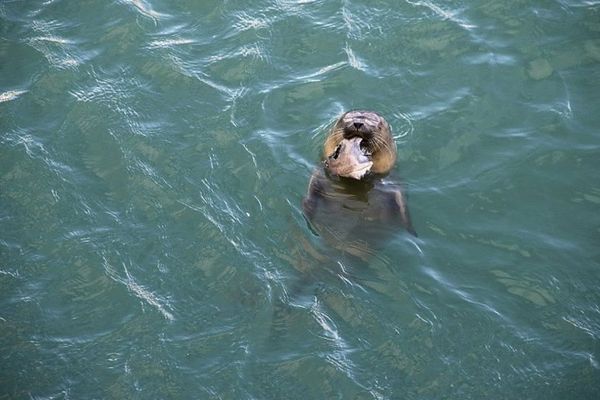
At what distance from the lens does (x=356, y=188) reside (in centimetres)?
764

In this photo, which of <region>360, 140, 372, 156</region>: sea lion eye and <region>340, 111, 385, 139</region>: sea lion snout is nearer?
<region>340, 111, 385, 139</region>: sea lion snout

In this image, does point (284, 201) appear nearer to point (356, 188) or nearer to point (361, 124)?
point (356, 188)

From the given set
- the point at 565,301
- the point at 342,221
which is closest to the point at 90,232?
the point at 342,221

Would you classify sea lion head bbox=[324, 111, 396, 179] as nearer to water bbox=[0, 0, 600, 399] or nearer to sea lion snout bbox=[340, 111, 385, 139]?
sea lion snout bbox=[340, 111, 385, 139]

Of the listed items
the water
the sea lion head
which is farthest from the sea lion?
the water

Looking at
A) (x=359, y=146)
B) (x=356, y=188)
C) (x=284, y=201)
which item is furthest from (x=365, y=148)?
(x=284, y=201)

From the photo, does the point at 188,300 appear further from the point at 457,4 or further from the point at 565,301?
the point at 457,4

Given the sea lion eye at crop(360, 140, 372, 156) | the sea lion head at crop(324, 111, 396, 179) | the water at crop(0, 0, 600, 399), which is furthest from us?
the sea lion eye at crop(360, 140, 372, 156)

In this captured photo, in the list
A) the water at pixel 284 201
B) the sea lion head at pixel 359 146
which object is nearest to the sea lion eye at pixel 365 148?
the sea lion head at pixel 359 146

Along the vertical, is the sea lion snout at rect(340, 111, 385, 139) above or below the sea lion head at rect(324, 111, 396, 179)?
above

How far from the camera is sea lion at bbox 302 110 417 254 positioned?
A: 7.29 m

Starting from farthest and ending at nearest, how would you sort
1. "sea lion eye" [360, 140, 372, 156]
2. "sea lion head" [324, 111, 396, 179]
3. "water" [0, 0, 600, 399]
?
"sea lion eye" [360, 140, 372, 156] < "sea lion head" [324, 111, 396, 179] < "water" [0, 0, 600, 399]

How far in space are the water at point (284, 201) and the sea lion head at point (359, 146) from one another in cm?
26

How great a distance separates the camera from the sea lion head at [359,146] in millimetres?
7285
